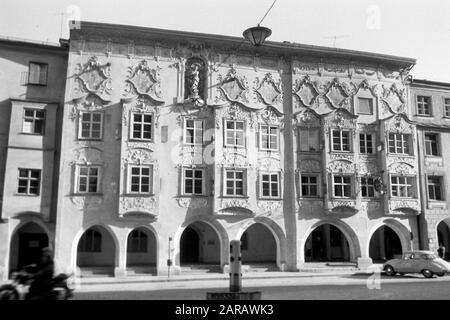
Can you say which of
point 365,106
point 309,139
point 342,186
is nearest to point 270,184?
point 309,139

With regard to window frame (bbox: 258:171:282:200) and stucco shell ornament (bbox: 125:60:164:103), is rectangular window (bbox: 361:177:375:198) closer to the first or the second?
window frame (bbox: 258:171:282:200)

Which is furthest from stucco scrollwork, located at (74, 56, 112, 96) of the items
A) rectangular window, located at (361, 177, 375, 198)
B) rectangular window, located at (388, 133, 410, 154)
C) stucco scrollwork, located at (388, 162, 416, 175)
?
stucco scrollwork, located at (388, 162, 416, 175)

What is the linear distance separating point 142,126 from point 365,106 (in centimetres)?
1526

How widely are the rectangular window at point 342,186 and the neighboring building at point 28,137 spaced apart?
17.3 m

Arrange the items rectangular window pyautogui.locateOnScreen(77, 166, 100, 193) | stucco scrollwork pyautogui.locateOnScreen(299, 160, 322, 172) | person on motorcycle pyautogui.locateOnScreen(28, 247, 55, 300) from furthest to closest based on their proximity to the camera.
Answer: stucco scrollwork pyautogui.locateOnScreen(299, 160, 322, 172) → rectangular window pyautogui.locateOnScreen(77, 166, 100, 193) → person on motorcycle pyautogui.locateOnScreen(28, 247, 55, 300)

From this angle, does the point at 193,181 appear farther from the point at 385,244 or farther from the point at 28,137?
the point at 385,244

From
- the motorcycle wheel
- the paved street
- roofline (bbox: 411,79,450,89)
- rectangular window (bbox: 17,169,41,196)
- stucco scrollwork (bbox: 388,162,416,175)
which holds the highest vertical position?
roofline (bbox: 411,79,450,89)

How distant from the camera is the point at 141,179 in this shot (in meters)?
28.5

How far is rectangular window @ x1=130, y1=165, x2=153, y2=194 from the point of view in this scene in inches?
1117

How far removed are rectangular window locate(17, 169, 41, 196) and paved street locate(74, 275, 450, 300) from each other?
7.24 meters

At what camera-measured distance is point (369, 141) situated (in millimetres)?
32781

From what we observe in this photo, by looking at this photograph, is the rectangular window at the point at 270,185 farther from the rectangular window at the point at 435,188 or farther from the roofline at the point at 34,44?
the roofline at the point at 34,44

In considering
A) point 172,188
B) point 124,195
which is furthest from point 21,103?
point 172,188

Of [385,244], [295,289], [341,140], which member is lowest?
[295,289]
